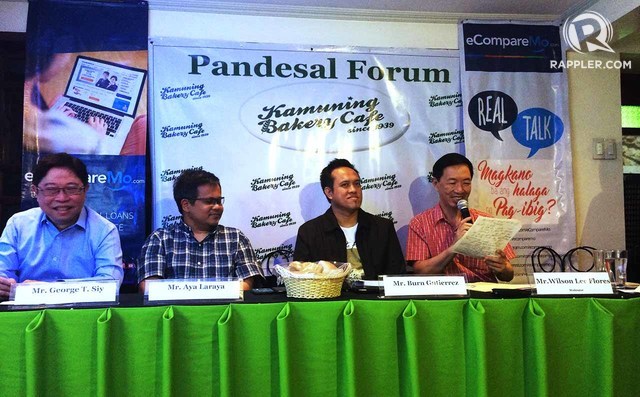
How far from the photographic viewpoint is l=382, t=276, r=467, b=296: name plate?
1.56m

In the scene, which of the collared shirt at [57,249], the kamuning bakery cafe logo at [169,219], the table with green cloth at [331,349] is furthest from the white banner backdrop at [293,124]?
the table with green cloth at [331,349]

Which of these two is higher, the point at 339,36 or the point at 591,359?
the point at 339,36

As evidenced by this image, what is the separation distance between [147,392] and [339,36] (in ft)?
8.47

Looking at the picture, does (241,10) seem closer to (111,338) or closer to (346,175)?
(346,175)

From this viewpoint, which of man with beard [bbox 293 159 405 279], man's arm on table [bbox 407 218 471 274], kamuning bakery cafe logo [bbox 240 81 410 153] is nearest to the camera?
man's arm on table [bbox 407 218 471 274]

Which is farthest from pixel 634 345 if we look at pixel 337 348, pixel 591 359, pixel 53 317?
pixel 53 317

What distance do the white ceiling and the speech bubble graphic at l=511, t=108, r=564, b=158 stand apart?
0.67m

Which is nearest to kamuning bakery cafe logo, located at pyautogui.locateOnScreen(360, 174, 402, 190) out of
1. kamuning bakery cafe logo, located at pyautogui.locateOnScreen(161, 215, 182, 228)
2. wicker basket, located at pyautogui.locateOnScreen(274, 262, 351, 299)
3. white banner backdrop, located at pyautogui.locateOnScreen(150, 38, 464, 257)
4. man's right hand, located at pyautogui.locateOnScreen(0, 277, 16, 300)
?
white banner backdrop, located at pyautogui.locateOnScreen(150, 38, 464, 257)

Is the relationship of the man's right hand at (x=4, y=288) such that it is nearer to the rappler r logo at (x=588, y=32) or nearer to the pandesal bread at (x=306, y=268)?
the pandesal bread at (x=306, y=268)

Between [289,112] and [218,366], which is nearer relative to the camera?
[218,366]

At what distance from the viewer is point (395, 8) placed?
3297mm

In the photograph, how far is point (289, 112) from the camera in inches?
127

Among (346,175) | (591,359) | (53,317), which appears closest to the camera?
(53,317)

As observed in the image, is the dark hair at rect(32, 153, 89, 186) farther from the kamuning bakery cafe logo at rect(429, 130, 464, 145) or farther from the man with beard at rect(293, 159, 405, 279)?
the kamuning bakery cafe logo at rect(429, 130, 464, 145)
